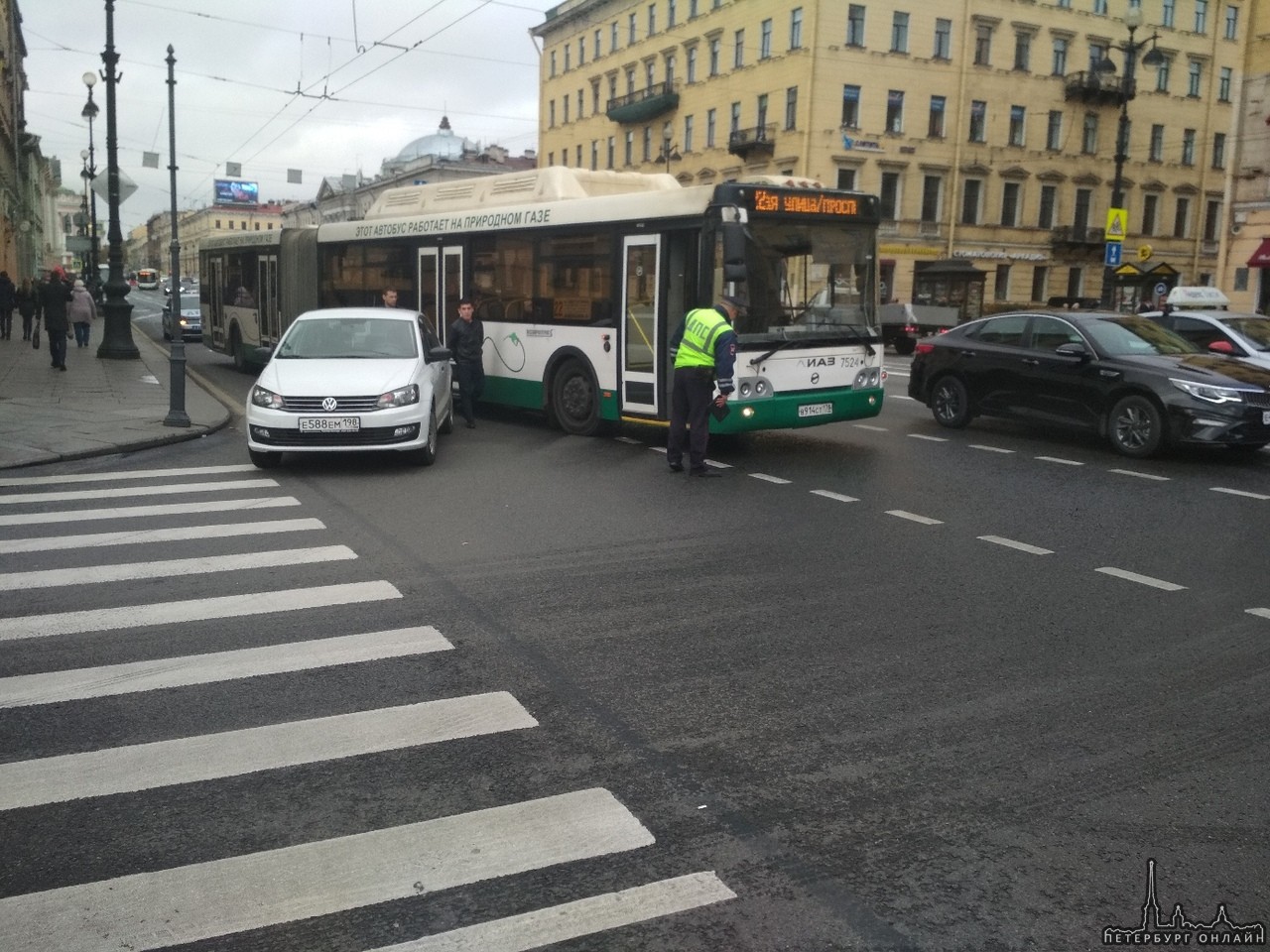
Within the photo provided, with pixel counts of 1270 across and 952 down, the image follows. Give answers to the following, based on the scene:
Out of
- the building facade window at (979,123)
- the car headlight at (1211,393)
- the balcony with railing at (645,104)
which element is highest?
the balcony with railing at (645,104)

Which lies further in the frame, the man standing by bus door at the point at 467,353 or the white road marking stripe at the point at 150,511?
the man standing by bus door at the point at 467,353

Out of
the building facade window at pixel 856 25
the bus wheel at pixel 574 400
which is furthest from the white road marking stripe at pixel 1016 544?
the building facade window at pixel 856 25

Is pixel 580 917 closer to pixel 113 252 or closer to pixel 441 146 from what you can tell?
pixel 113 252

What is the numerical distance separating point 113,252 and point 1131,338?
20.8 m

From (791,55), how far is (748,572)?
50.7 metres

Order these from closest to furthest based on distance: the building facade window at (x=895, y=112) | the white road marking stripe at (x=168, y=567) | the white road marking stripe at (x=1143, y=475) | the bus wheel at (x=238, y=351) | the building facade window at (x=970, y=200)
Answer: the white road marking stripe at (x=168, y=567) → the white road marking stripe at (x=1143, y=475) → the bus wheel at (x=238, y=351) → the building facade window at (x=895, y=112) → the building facade window at (x=970, y=200)

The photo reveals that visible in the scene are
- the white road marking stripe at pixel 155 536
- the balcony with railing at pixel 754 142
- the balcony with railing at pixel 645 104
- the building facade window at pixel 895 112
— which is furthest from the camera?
the balcony with railing at pixel 645 104

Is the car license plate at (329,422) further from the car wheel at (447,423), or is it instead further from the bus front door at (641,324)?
the bus front door at (641,324)

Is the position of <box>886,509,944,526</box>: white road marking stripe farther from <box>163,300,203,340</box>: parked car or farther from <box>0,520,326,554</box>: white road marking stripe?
<box>163,300,203,340</box>: parked car

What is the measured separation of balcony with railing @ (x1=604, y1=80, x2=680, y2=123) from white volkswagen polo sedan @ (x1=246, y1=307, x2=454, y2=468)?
176 feet

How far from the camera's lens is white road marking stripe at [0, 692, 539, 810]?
13.7ft

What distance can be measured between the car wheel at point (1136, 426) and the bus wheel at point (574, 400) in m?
5.79

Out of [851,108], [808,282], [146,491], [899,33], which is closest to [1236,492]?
[808,282]

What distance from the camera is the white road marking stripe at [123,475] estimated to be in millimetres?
10950
